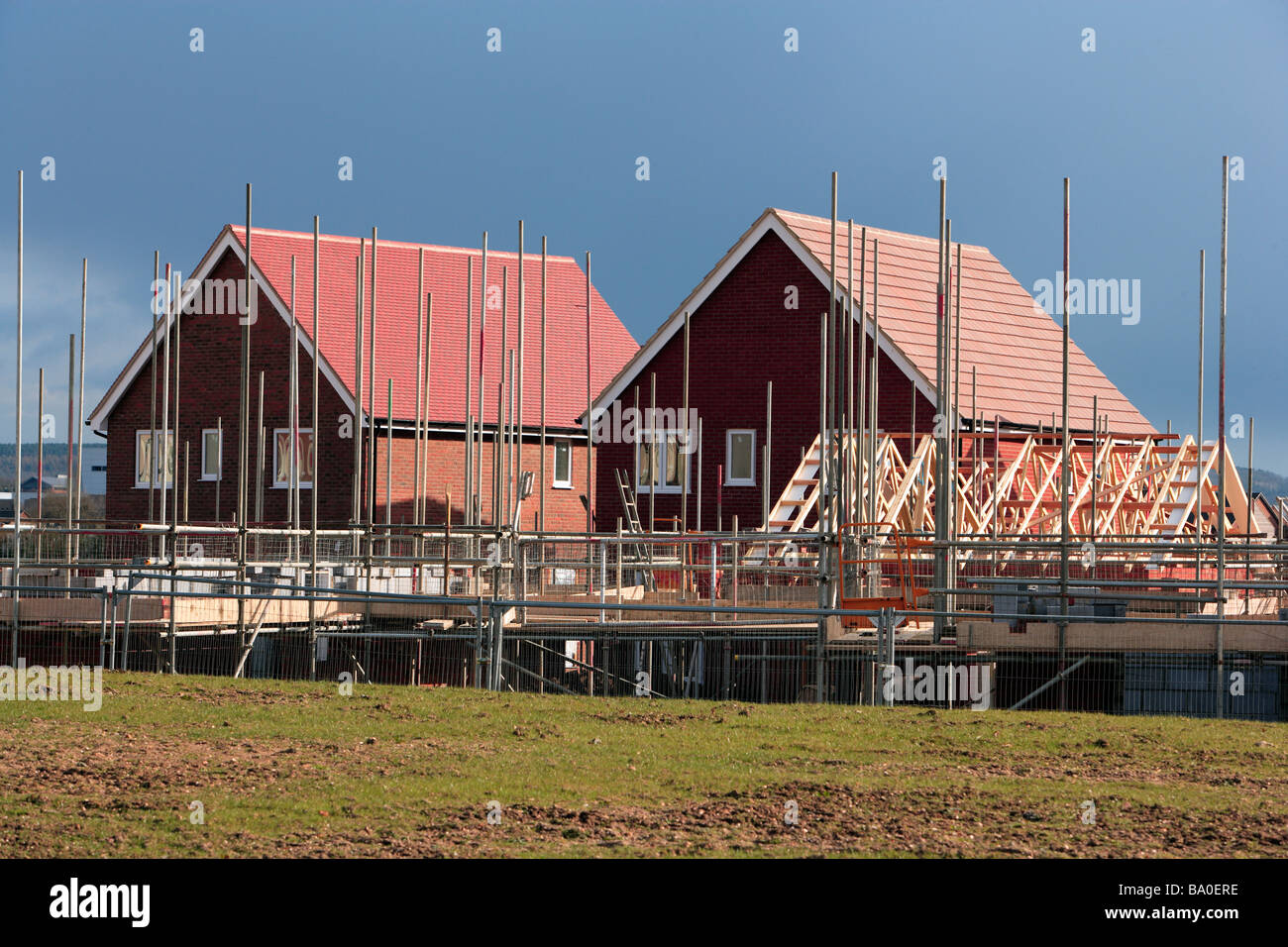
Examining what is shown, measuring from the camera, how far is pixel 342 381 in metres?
35.7

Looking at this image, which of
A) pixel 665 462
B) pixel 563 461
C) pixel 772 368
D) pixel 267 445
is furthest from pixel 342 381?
pixel 772 368

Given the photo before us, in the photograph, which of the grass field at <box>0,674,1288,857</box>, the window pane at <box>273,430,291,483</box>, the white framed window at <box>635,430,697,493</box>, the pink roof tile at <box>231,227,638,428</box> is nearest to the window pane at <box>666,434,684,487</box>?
the white framed window at <box>635,430,697,493</box>

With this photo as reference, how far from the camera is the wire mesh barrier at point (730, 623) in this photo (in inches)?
701

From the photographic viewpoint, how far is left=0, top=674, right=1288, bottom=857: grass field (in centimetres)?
975

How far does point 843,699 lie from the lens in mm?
18203

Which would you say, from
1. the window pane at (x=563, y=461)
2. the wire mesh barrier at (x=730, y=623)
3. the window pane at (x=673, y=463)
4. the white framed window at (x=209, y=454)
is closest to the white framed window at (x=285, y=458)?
the white framed window at (x=209, y=454)

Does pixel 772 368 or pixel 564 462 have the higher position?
pixel 772 368

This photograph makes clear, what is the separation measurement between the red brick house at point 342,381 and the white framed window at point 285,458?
0.05 m

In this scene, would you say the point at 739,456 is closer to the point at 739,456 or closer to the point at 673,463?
the point at 739,456

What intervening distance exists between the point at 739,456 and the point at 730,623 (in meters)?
15.2

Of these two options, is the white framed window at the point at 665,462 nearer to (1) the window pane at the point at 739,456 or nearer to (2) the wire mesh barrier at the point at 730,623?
(1) the window pane at the point at 739,456

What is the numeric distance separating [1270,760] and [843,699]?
5756 mm
